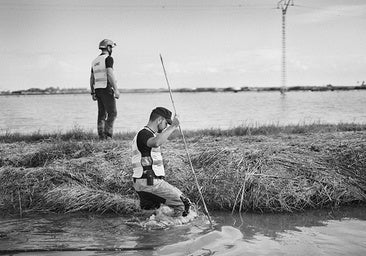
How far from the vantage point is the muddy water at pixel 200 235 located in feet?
22.4

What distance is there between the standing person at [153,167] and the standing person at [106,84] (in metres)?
5.04

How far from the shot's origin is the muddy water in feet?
22.4

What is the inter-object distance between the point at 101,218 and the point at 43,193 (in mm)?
1471

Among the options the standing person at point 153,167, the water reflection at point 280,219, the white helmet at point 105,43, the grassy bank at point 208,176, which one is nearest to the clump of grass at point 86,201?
the grassy bank at point 208,176

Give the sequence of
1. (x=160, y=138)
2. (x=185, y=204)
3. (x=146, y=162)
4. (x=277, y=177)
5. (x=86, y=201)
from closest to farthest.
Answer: (x=160, y=138)
(x=146, y=162)
(x=185, y=204)
(x=86, y=201)
(x=277, y=177)

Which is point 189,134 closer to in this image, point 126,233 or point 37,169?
point 37,169

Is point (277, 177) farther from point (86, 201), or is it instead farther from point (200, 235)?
point (86, 201)

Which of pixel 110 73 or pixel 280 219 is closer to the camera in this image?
pixel 280 219

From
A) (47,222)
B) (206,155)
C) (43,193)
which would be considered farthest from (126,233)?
(206,155)

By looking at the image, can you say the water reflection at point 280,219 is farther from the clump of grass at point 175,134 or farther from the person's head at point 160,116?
the clump of grass at point 175,134

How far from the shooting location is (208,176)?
9625 mm

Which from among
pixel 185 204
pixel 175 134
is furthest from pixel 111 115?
pixel 185 204

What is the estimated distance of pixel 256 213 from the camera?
8984mm

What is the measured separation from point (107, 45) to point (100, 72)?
28.6 inches
